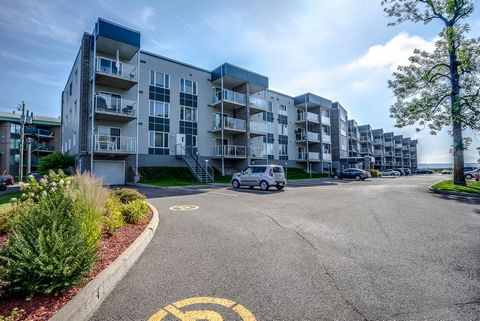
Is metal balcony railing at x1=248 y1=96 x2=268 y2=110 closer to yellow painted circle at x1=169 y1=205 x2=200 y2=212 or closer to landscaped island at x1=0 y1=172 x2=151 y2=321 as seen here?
yellow painted circle at x1=169 y1=205 x2=200 y2=212

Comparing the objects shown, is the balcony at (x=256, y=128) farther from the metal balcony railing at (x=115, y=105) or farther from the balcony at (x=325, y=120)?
the balcony at (x=325, y=120)

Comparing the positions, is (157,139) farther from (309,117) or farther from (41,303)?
(309,117)

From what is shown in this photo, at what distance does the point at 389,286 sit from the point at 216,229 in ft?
14.1

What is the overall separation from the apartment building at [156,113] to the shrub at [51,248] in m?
18.1

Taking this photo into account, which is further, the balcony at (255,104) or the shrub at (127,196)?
the balcony at (255,104)

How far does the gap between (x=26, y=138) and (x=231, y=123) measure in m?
40.5

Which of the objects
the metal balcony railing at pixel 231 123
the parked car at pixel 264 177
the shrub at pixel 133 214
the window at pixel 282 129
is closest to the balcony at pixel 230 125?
the metal balcony railing at pixel 231 123

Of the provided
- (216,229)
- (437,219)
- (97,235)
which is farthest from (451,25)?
(97,235)

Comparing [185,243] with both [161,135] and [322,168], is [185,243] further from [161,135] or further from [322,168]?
[322,168]

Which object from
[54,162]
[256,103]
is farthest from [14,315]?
[256,103]

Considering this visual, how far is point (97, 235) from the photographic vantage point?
4398 mm

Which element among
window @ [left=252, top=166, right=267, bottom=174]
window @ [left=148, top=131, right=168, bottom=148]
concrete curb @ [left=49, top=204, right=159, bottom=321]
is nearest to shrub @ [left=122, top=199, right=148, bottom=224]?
concrete curb @ [left=49, top=204, right=159, bottom=321]

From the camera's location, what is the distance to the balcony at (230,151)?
1134 inches

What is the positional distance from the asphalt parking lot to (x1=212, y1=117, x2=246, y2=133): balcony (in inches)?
868
